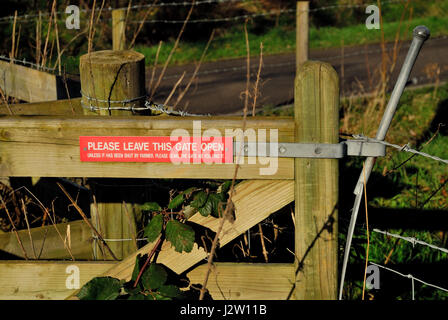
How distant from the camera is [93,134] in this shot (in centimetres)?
254

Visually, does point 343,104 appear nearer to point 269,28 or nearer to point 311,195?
point 311,195

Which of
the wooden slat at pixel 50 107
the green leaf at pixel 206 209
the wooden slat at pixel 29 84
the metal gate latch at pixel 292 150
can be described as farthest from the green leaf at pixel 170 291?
the wooden slat at pixel 29 84

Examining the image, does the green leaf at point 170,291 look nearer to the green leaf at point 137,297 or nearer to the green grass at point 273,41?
the green leaf at point 137,297

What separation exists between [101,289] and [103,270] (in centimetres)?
23

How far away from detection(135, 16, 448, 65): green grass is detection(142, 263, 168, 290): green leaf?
8.86 m

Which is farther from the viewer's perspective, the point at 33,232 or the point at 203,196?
the point at 33,232

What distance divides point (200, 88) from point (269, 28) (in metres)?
4.74

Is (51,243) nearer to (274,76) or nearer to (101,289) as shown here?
(101,289)

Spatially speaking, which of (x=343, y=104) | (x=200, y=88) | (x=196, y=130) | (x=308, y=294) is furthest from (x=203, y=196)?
(x=200, y=88)

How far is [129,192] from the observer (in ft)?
10.1

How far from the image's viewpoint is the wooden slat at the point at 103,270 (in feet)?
8.74

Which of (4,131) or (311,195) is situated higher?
(4,131)

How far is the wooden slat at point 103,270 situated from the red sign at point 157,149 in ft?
1.55

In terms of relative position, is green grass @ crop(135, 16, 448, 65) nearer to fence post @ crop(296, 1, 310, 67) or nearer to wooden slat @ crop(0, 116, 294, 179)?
fence post @ crop(296, 1, 310, 67)
